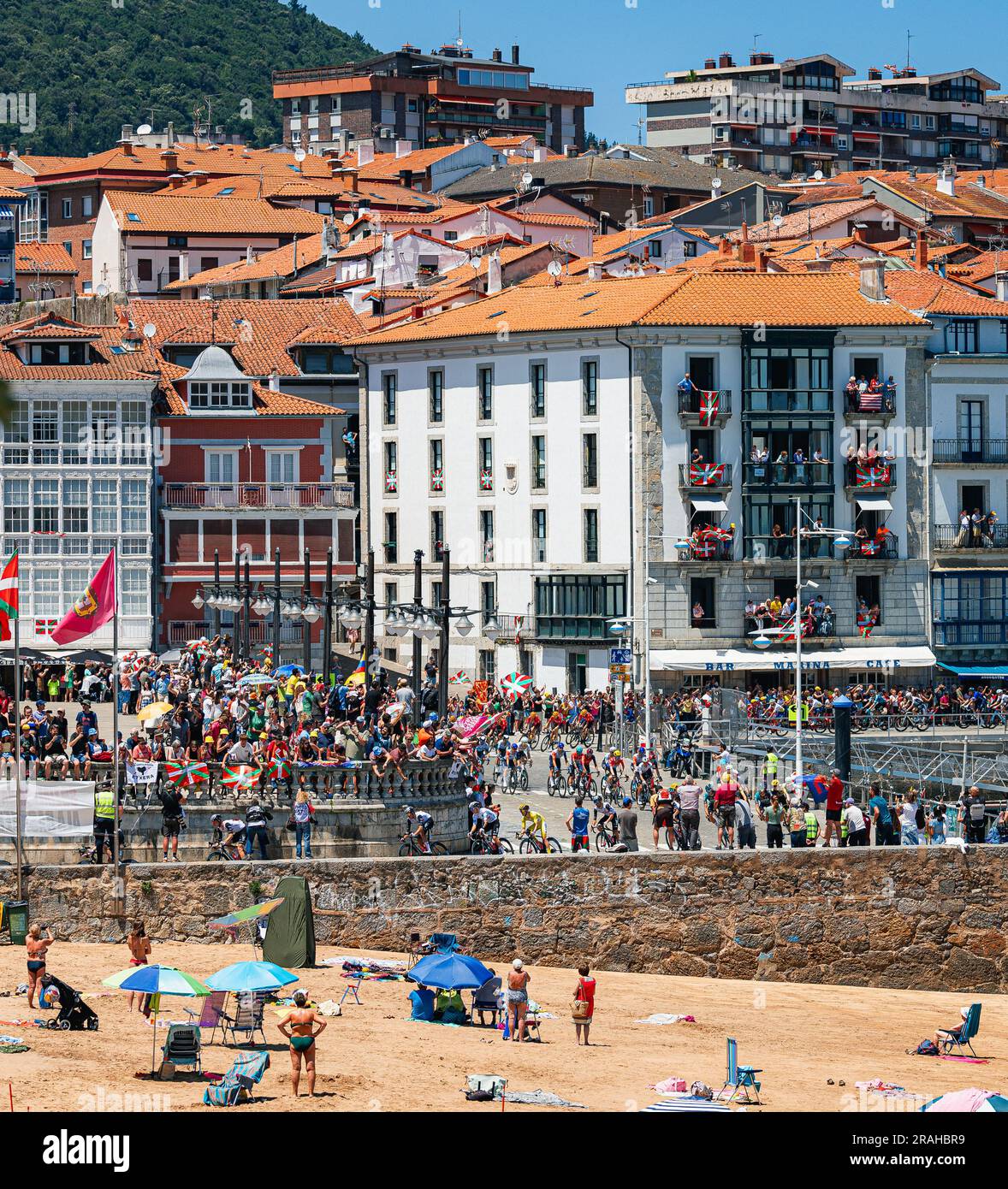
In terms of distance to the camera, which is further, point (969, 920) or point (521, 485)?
point (521, 485)

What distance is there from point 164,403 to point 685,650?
19.3m

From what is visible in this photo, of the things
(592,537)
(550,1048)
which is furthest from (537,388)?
(550,1048)

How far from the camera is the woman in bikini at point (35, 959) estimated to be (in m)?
35.2

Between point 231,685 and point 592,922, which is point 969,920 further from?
point 231,685

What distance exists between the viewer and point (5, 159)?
481ft

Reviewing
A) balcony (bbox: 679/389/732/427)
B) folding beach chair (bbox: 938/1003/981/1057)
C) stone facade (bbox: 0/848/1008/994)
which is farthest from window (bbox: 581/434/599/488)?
folding beach chair (bbox: 938/1003/981/1057)

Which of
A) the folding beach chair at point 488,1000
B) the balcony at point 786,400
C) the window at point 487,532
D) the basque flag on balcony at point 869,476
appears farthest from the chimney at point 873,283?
the folding beach chair at point 488,1000

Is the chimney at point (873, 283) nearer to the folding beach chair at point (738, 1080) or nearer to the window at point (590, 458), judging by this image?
the window at point (590, 458)

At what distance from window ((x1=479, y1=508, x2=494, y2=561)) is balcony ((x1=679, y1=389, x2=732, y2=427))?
7.36 metres

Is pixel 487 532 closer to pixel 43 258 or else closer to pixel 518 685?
pixel 518 685

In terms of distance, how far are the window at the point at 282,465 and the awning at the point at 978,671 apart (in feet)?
71.0

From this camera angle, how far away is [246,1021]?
3406 centimetres

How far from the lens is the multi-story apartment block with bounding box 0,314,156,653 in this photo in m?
80.4
